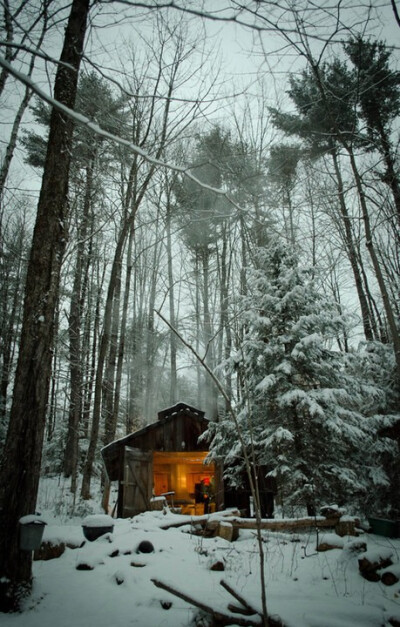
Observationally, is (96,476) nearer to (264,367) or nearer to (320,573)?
(264,367)

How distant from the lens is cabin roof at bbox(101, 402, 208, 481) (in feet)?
35.2

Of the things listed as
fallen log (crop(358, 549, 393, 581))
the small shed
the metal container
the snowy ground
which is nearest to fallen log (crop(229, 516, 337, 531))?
the snowy ground

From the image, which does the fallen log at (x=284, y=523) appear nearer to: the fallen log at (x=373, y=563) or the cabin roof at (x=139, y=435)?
the fallen log at (x=373, y=563)

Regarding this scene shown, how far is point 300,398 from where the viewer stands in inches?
315

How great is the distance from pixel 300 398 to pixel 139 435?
623 cm

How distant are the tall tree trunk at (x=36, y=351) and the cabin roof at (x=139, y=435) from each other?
7.40 metres

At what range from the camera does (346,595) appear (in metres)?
3.80

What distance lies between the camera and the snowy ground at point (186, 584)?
10.5 ft

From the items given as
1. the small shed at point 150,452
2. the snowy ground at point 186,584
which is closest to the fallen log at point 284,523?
the snowy ground at point 186,584

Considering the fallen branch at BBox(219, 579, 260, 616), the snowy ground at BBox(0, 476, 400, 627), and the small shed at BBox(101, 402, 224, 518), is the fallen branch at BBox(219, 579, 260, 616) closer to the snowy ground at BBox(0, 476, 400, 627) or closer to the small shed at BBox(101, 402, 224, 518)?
the snowy ground at BBox(0, 476, 400, 627)

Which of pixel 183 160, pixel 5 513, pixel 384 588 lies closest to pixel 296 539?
pixel 384 588

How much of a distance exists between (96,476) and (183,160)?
16.3 meters

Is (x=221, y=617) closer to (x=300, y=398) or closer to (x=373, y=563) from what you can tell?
(x=373, y=563)

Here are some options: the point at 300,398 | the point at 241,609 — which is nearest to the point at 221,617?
the point at 241,609
